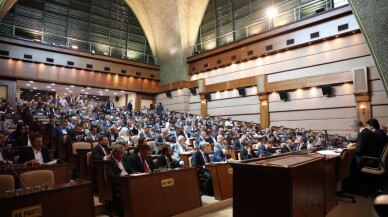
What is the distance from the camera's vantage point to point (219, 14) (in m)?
14.3

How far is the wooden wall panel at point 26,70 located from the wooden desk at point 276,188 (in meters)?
12.4

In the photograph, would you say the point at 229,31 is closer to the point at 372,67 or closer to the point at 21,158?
the point at 372,67

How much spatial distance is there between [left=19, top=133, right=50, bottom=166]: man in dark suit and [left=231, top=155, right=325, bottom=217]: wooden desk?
2.67 meters

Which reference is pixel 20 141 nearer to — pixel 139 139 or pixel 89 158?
pixel 89 158

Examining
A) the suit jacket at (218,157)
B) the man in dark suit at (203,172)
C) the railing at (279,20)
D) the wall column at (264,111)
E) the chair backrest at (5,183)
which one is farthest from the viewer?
the wall column at (264,111)

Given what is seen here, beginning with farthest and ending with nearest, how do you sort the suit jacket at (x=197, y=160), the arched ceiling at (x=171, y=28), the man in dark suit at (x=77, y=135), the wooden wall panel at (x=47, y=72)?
1. the arched ceiling at (x=171, y=28)
2. the wooden wall panel at (x=47, y=72)
3. the man in dark suit at (x=77, y=135)
4. the suit jacket at (x=197, y=160)

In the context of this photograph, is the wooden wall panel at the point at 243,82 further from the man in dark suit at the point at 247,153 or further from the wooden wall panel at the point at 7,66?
the wooden wall panel at the point at 7,66

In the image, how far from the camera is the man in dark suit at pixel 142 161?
353 cm

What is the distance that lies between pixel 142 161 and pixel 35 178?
139cm

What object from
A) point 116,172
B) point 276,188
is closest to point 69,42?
point 116,172

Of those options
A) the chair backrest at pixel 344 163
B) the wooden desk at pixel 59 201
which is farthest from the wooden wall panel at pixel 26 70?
the chair backrest at pixel 344 163

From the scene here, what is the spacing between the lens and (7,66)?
432 inches

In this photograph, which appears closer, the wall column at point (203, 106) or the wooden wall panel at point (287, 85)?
the wooden wall panel at point (287, 85)

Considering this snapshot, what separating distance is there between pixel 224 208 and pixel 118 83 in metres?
12.3
